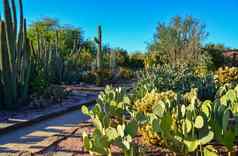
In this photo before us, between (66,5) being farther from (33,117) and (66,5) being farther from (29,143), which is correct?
(29,143)

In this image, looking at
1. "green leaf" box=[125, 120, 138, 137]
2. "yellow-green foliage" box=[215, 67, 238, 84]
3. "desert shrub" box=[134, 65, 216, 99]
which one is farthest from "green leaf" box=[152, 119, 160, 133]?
"yellow-green foliage" box=[215, 67, 238, 84]

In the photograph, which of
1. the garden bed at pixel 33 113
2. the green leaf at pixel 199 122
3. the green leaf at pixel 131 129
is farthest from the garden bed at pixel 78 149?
the garden bed at pixel 33 113

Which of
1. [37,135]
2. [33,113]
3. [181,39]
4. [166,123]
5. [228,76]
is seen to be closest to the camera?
[166,123]

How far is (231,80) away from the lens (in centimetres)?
1002

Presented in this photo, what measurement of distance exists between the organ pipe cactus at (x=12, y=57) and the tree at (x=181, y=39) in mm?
8055

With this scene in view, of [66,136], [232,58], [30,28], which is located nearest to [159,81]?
[66,136]

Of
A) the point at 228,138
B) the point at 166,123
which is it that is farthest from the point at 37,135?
the point at 228,138

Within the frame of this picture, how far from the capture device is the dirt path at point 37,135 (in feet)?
16.0

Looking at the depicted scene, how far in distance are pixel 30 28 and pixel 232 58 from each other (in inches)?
663

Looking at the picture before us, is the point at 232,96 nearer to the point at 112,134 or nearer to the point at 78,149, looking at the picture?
the point at 112,134

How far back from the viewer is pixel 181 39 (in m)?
18.7

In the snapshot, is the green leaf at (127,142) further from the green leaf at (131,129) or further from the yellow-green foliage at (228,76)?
the yellow-green foliage at (228,76)

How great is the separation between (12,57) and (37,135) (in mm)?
2789

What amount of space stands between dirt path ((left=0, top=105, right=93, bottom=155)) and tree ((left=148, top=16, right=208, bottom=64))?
8860 mm
